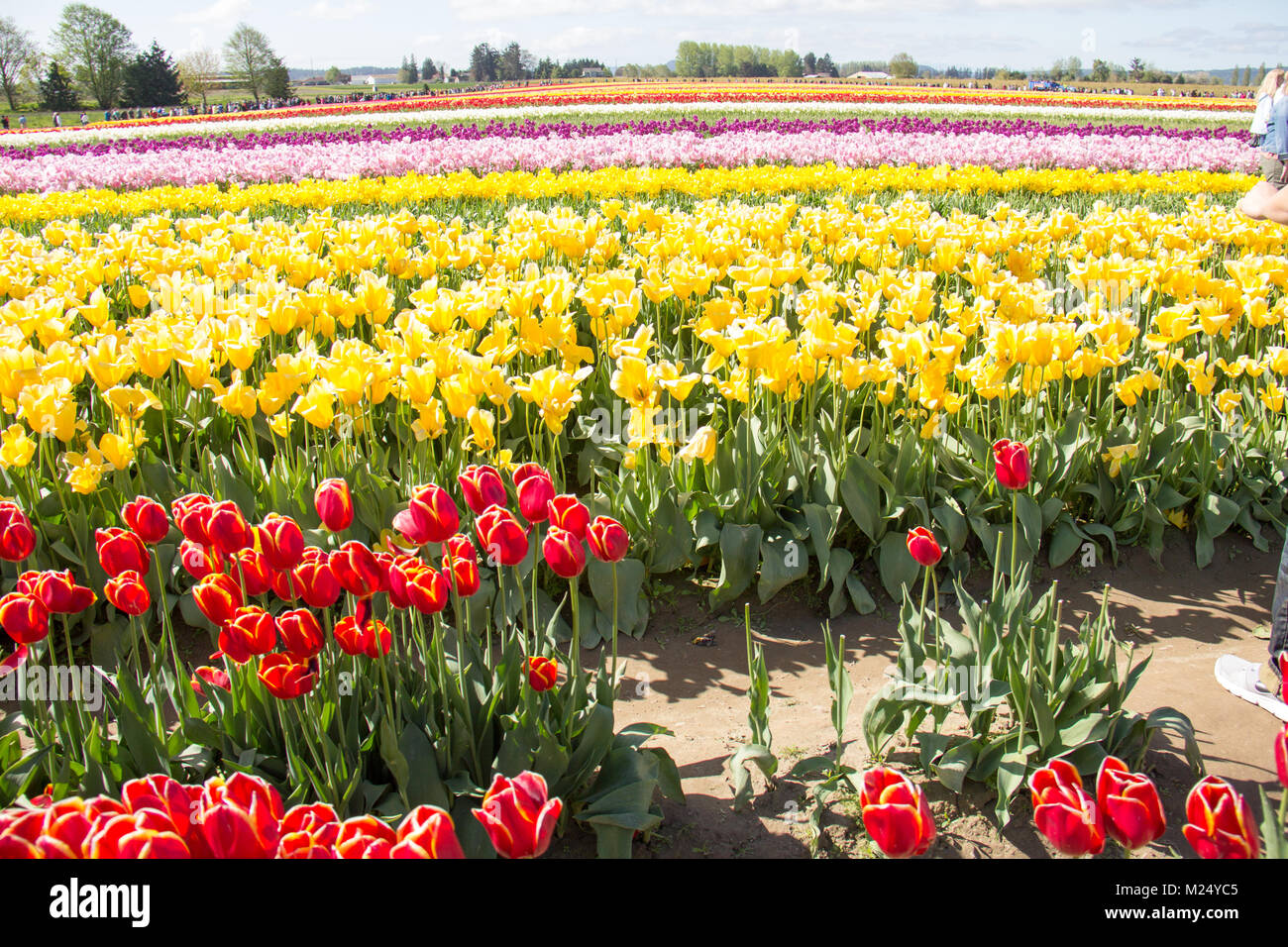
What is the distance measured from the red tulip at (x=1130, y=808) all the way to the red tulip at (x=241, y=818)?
1.10 meters

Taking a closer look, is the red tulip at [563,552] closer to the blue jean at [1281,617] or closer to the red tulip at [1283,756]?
the red tulip at [1283,756]

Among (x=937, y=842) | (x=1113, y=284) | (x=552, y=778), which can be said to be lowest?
(x=937, y=842)

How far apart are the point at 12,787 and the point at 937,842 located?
6.44ft

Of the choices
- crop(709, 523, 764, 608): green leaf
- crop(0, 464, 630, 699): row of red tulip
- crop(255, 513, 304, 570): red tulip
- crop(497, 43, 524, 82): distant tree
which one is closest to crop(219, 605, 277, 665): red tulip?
crop(0, 464, 630, 699): row of red tulip

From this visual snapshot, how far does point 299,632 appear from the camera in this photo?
1590 millimetres

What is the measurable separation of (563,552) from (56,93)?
166 feet

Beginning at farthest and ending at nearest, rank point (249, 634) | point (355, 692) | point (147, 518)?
point (355, 692), point (147, 518), point (249, 634)

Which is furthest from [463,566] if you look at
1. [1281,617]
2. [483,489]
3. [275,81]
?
[275,81]

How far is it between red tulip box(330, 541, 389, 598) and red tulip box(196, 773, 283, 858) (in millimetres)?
410

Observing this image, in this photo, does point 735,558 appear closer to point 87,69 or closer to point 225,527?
point 225,527

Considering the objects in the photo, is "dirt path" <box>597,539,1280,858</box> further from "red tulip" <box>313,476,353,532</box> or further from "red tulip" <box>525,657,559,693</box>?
"red tulip" <box>313,476,353,532</box>
